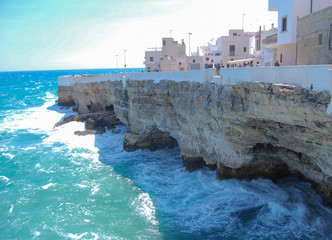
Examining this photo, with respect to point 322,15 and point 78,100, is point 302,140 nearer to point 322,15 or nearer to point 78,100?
point 322,15

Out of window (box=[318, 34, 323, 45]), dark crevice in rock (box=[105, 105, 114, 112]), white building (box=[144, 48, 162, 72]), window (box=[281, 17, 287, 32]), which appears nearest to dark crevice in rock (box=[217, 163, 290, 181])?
window (box=[318, 34, 323, 45])

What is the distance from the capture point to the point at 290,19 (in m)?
17.0

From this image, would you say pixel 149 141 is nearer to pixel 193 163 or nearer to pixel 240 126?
pixel 193 163

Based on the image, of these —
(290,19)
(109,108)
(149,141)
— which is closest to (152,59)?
(109,108)

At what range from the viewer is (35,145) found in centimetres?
2711

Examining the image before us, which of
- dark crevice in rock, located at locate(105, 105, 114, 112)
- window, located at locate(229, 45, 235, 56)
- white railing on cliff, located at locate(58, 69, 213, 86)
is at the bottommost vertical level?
dark crevice in rock, located at locate(105, 105, 114, 112)

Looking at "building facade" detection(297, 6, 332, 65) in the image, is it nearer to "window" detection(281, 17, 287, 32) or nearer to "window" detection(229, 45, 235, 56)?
"window" detection(281, 17, 287, 32)

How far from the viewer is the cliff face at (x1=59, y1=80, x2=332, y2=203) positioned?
11.0 meters

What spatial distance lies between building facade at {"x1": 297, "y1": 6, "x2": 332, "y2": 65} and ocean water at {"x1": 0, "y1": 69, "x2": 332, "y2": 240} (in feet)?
22.6

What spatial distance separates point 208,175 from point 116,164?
7278mm

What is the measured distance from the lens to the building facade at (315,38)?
13520 millimetres

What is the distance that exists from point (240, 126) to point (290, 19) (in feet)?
26.0

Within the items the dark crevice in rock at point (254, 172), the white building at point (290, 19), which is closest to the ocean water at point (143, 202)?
the dark crevice in rock at point (254, 172)

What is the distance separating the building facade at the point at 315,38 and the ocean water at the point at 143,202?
688cm
